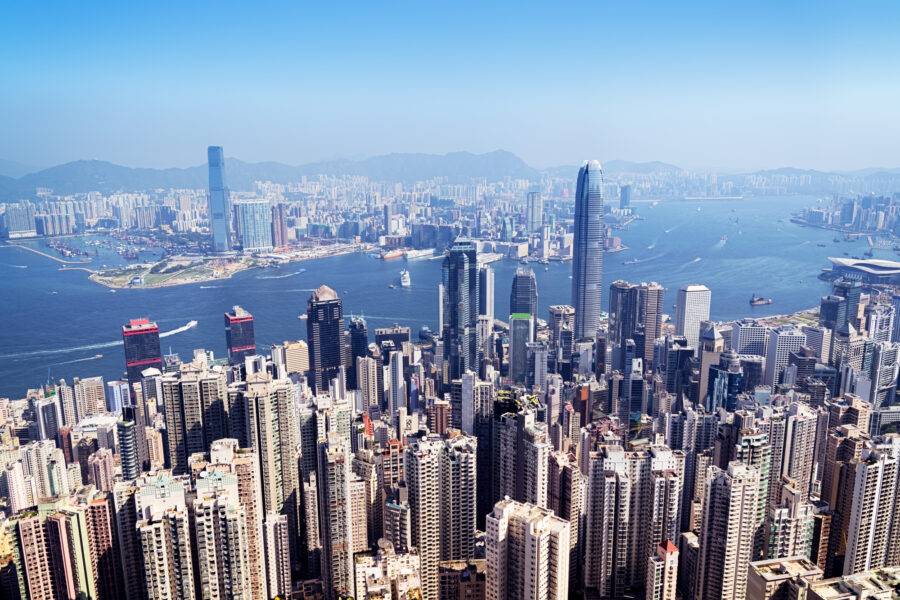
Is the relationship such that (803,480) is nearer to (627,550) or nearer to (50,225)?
(627,550)

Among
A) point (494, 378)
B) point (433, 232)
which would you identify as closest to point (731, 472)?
point (494, 378)

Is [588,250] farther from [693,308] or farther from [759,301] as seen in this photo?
[759,301]

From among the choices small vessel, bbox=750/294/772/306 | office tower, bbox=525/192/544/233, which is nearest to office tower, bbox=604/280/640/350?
small vessel, bbox=750/294/772/306

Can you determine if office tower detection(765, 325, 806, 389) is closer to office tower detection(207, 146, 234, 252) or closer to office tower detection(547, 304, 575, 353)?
office tower detection(547, 304, 575, 353)

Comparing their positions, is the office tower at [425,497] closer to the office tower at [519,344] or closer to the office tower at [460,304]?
the office tower at [519,344]

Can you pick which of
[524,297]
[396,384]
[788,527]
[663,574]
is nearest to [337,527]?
[663,574]
